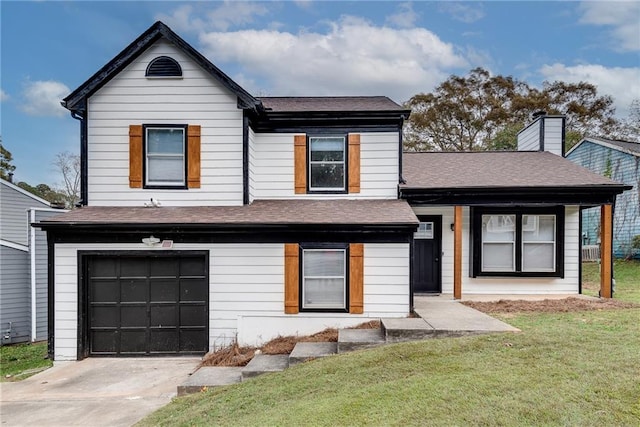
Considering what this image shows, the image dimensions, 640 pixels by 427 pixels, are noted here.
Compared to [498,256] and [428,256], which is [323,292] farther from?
[498,256]

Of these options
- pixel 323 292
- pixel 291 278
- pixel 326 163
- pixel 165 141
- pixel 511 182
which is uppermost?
pixel 165 141

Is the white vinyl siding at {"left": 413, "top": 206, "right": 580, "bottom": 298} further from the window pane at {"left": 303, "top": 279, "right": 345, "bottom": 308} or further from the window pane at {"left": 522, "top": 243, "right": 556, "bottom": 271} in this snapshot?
the window pane at {"left": 303, "top": 279, "right": 345, "bottom": 308}

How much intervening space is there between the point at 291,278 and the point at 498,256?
6.09 meters

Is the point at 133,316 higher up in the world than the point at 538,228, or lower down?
lower down

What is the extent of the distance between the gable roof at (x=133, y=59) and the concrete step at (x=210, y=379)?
542cm

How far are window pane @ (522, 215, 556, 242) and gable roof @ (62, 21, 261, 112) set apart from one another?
7.78 metres

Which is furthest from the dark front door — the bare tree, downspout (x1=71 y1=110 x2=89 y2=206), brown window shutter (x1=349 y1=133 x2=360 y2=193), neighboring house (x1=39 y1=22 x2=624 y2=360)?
the bare tree

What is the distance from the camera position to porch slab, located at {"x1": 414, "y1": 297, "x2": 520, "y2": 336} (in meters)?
6.33

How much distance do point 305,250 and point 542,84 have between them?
94.6 feet

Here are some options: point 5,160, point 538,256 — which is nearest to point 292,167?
point 538,256

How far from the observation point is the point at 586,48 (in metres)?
23.3

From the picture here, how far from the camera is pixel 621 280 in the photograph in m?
14.2

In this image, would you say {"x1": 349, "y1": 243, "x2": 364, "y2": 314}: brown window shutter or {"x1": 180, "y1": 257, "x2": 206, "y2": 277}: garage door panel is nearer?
{"x1": 349, "y1": 243, "x2": 364, "y2": 314}: brown window shutter

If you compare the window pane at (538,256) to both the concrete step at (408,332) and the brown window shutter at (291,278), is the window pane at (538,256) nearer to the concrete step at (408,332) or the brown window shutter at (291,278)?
the concrete step at (408,332)
